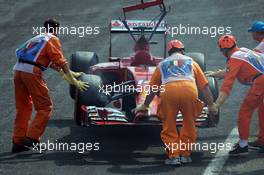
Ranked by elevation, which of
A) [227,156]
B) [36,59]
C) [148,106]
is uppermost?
[36,59]

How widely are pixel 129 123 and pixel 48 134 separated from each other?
1732 mm

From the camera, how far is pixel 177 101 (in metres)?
10.6

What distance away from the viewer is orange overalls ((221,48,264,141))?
1102 centimetres

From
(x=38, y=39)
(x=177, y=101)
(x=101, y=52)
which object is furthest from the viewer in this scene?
(x=101, y=52)

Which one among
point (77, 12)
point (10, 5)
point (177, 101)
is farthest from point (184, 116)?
point (10, 5)

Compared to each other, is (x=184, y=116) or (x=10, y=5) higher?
(x=10, y=5)

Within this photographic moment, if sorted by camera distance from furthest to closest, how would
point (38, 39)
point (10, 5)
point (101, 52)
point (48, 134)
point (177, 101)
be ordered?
1. point (10, 5)
2. point (101, 52)
3. point (48, 134)
4. point (38, 39)
5. point (177, 101)

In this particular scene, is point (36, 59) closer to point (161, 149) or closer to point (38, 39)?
point (38, 39)

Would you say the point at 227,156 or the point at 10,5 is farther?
the point at 10,5

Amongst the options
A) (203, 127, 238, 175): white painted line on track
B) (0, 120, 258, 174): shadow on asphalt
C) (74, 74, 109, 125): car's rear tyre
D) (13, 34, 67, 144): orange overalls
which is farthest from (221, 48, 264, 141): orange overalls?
(13, 34, 67, 144): orange overalls

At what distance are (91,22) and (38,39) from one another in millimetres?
10317

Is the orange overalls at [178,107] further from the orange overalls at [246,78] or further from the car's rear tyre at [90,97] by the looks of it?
the car's rear tyre at [90,97]

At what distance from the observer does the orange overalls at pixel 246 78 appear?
1102cm

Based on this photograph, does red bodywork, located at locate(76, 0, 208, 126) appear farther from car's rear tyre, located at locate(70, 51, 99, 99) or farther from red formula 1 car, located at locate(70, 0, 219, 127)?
car's rear tyre, located at locate(70, 51, 99, 99)
